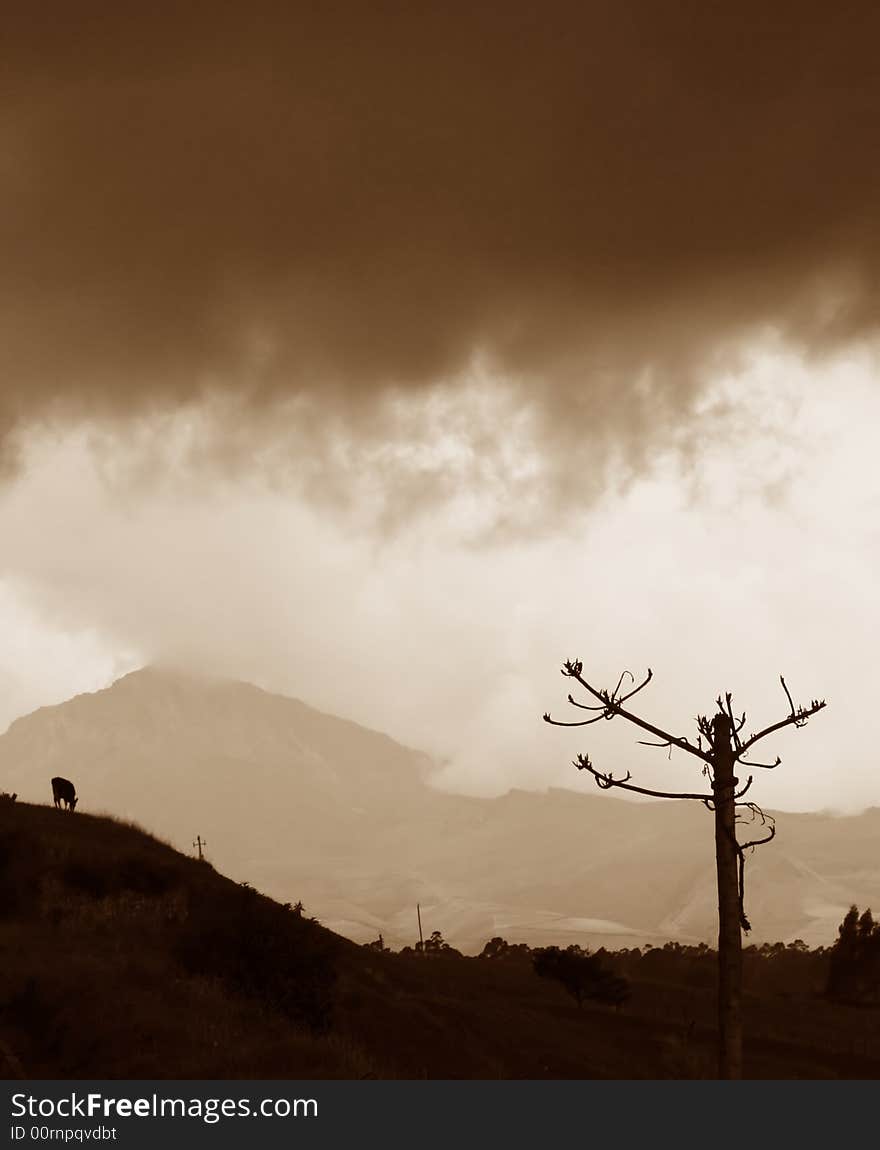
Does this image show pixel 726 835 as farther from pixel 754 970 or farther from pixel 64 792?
pixel 754 970

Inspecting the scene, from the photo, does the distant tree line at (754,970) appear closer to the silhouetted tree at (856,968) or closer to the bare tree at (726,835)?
the silhouetted tree at (856,968)

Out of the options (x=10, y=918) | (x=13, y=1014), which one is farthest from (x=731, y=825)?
(x=10, y=918)

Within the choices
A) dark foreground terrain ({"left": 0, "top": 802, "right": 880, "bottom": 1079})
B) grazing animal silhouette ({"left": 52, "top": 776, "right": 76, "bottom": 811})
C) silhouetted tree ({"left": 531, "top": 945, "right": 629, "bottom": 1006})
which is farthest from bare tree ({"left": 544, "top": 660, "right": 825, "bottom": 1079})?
silhouetted tree ({"left": 531, "top": 945, "right": 629, "bottom": 1006})

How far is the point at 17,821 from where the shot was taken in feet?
146

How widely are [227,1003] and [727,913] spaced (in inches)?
664

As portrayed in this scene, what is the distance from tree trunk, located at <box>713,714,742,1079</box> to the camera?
1468 cm

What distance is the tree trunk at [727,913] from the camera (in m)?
14.7

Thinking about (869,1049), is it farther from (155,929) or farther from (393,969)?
(155,929)

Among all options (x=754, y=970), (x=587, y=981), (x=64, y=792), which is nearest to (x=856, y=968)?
(x=587, y=981)

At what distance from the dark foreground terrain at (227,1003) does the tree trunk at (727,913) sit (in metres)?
9.16

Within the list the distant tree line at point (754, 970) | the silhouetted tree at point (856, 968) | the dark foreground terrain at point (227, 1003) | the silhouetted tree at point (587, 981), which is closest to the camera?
the dark foreground terrain at point (227, 1003)

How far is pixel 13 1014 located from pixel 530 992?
2049 inches

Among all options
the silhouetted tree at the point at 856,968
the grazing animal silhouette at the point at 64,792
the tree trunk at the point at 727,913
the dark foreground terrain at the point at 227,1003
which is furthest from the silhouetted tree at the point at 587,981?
the tree trunk at the point at 727,913

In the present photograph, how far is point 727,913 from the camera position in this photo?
48.5 ft
